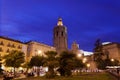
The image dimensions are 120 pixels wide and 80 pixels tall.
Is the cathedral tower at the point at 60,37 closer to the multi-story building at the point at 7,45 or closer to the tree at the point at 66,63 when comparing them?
the multi-story building at the point at 7,45

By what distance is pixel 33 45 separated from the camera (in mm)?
91062

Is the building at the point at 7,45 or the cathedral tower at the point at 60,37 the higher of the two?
the cathedral tower at the point at 60,37

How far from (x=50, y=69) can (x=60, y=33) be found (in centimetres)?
9204

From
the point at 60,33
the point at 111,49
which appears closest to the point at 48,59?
the point at 60,33

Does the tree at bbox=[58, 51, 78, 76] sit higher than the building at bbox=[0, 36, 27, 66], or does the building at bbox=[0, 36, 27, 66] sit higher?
the building at bbox=[0, 36, 27, 66]

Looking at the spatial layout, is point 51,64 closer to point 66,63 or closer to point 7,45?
point 66,63

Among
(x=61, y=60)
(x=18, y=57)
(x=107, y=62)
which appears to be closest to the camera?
(x=61, y=60)

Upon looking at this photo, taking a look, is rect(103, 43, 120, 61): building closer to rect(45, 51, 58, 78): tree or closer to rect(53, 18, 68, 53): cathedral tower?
rect(53, 18, 68, 53): cathedral tower

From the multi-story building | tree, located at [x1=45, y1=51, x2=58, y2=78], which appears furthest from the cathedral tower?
tree, located at [x1=45, y1=51, x2=58, y2=78]

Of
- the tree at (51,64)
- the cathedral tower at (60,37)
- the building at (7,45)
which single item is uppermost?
the cathedral tower at (60,37)

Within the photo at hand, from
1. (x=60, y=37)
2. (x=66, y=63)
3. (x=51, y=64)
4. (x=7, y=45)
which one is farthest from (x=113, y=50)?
(x=51, y=64)

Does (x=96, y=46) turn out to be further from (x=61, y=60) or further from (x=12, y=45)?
(x=61, y=60)

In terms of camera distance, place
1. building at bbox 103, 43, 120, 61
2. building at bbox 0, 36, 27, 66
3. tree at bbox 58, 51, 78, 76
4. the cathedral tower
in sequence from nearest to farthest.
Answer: tree at bbox 58, 51, 78, 76 → building at bbox 0, 36, 27, 66 → the cathedral tower → building at bbox 103, 43, 120, 61

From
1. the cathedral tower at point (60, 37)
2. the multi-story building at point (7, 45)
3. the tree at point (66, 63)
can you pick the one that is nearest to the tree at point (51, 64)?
the tree at point (66, 63)
